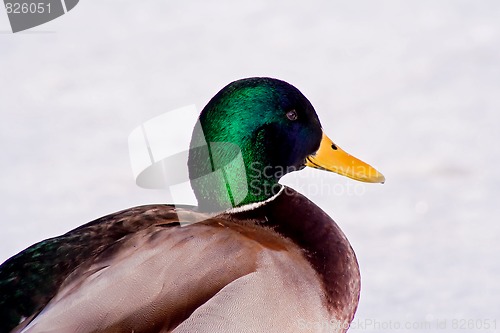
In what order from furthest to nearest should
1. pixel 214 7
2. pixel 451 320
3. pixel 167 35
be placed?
pixel 214 7 → pixel 167 35 → pixel 451 320

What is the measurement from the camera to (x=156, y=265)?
2.76 meters

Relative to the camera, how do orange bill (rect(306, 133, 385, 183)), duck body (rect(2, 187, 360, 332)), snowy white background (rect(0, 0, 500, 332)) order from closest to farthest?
duck body (rect(2, 187, 360, 332)) < orange bill (rect(306, 133, 385, 183)) < snowy white background (rect(0, 0, 500, 332))

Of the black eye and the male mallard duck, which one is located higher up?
the black eye

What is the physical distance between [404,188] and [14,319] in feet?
8.94

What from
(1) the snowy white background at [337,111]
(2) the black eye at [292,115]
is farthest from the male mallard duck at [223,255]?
(1) the snowy white background at [337,111]

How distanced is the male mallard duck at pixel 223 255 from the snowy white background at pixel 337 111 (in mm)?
797

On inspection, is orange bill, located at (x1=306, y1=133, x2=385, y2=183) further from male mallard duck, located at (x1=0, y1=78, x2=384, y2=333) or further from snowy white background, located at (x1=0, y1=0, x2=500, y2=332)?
snowy white background, located at (x1=0, y1=0, x2=500, y2=332)

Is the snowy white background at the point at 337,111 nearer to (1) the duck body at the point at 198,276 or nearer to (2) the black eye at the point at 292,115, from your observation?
(1) the duck body at the point at 198,276

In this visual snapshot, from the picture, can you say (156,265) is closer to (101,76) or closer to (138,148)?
(138,148)

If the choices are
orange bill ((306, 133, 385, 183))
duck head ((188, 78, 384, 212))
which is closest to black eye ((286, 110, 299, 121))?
duck head ((188, 78, 384, 212))

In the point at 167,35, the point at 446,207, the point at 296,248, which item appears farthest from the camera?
the point at 167,35

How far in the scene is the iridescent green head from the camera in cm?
322

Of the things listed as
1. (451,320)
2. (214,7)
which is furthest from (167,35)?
(451,320)

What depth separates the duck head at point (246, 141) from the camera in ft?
10.6
